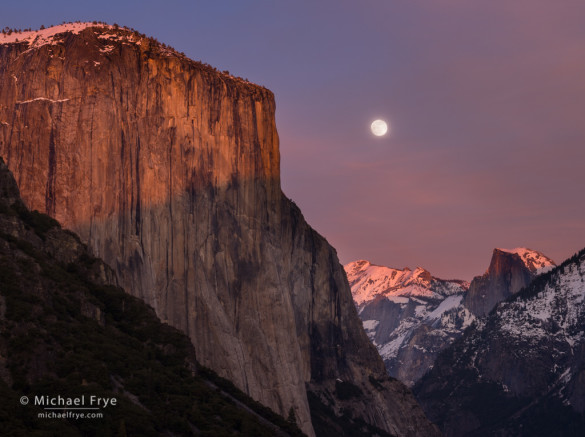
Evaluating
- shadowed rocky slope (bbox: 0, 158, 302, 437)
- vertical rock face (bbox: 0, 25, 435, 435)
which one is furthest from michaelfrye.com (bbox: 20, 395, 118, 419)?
vertical rock face (bbox: 0, 25, 435, 435)

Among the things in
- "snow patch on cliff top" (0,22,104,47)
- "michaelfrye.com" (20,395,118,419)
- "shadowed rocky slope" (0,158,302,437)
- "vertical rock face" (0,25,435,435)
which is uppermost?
"snow patch on cliff top" (0,22,104,47)

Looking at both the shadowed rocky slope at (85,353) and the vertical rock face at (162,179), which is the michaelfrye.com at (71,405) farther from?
the vertical rock face at (162,179)

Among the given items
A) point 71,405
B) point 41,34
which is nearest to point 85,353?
point 71,405

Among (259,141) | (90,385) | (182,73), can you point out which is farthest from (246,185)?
(90,385)

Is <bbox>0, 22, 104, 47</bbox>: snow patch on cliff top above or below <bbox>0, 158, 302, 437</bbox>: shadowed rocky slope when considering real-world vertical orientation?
above

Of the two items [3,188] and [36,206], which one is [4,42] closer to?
[36,206]

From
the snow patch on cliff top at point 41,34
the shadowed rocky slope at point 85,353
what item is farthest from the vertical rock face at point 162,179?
the shadowed rocky slope at point 85,353

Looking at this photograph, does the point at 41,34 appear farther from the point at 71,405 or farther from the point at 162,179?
the point at 71,405

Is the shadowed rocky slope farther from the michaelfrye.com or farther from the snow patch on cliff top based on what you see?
the snow patch on cliff top
